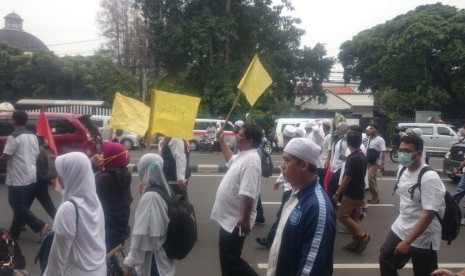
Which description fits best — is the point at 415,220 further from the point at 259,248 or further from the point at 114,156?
the point at 259,248

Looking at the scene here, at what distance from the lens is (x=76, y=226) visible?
131 inches

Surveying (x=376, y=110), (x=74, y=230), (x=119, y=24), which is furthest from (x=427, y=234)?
(x=376, y=110)

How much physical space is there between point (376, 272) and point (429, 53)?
2960 cm

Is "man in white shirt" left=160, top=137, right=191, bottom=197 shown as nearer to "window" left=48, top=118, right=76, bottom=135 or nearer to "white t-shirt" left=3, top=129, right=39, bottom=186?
"white t-shirt" left=3, top=129, right=39, bottom=186

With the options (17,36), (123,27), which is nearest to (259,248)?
(123,27)

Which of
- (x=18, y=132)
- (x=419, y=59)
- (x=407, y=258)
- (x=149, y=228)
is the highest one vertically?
(x=419, y=59)

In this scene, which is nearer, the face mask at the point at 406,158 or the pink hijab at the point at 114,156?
the face mask at the point at 406,158

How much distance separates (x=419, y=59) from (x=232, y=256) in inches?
1213

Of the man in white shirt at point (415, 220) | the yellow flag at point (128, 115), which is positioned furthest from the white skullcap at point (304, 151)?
the yellow flag at point (128, 115)

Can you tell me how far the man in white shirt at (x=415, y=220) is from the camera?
4.06 meters

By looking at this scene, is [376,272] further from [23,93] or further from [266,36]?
[23,93]

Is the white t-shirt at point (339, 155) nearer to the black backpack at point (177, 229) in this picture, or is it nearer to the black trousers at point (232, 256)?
the black trousers at point (232, 256)

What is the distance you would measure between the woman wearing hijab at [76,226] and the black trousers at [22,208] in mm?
3520

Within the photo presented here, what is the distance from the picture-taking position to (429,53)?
32.9 meters
